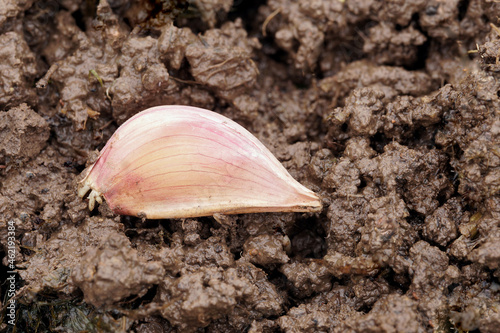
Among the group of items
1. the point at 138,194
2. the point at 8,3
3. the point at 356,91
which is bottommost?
the point at 138,194

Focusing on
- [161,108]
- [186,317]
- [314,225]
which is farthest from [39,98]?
[314,225]

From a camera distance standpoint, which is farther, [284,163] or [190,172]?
[284,163]

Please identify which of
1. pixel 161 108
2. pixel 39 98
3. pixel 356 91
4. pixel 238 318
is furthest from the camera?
pixel 39 98

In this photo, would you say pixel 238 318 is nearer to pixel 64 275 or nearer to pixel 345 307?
pixel 345 307

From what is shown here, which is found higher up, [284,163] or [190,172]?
[190,172]
